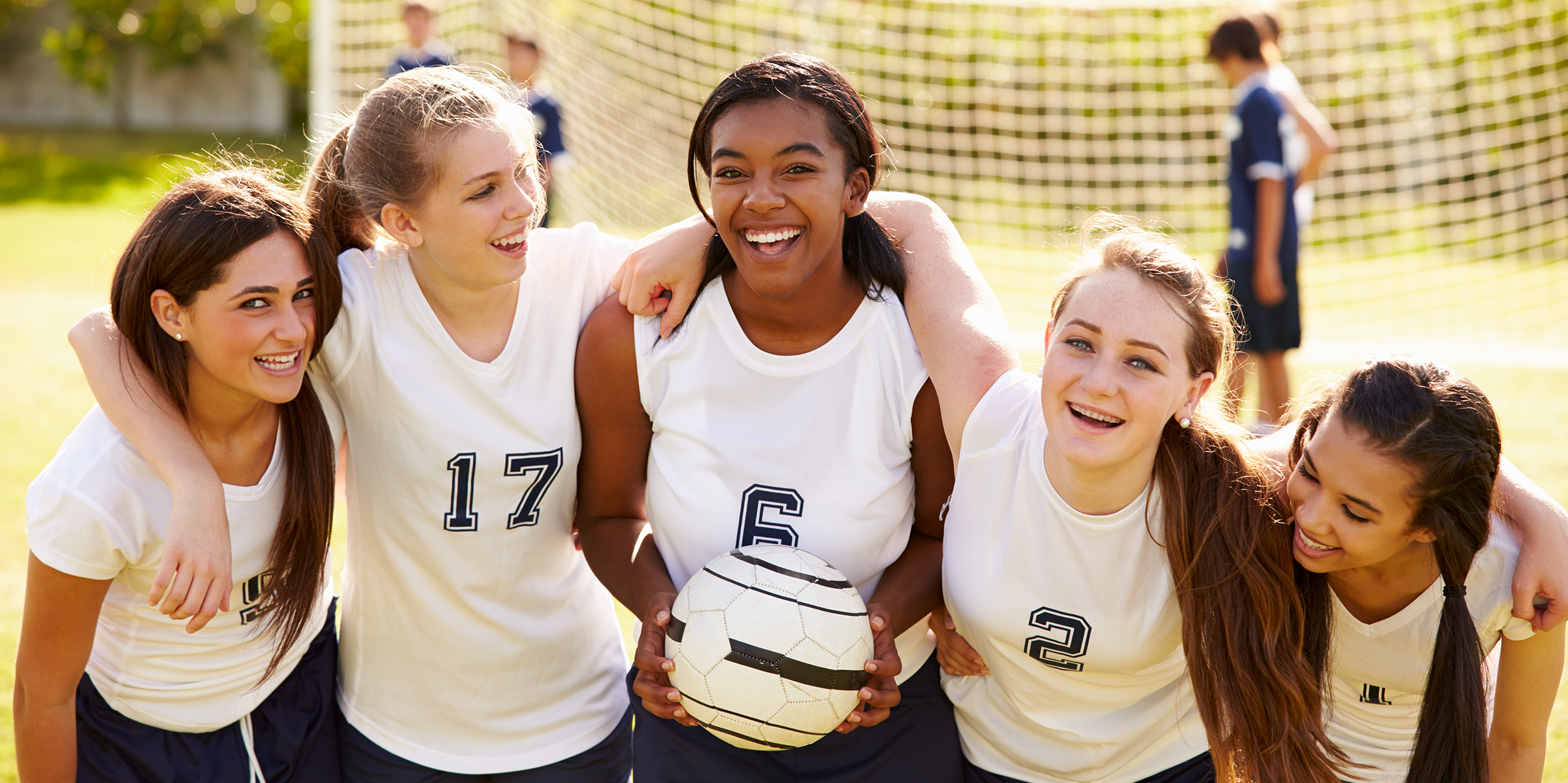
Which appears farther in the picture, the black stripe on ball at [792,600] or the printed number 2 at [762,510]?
the printed number 2 at [762,510]

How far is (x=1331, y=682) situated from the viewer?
7.48 feet

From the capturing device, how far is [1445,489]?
2.00m

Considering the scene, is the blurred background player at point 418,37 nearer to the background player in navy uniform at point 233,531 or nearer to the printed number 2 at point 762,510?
the background player in navy uniform at point 233,531

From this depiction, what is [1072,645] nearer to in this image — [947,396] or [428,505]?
[947,396]

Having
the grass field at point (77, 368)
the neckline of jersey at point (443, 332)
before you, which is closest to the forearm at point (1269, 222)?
the grass field at point (77, 368)

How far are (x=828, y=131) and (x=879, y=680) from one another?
1040 mm

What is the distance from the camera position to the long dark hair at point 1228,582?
2.05 meters

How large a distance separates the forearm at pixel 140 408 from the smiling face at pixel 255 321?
0.10 m

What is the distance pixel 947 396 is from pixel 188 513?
1.42m

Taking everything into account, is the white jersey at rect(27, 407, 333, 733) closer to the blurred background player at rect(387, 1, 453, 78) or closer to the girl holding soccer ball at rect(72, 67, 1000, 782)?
the girl holding soccer ball at rect(72, 67, 1000, 782)

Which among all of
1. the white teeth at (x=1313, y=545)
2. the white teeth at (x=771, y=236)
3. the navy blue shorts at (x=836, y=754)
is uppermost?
the white teeth at (x=771, y=236)

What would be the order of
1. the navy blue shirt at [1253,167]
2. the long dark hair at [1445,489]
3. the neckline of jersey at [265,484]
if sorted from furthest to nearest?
the navy blue shirt at [1253,167], the neckline of jersey at [265,484], the long dark hair at [1445,489]

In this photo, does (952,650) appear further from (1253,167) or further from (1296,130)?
(1296,130)

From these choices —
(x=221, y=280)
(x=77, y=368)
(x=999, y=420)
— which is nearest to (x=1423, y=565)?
(x=999, y=420)
